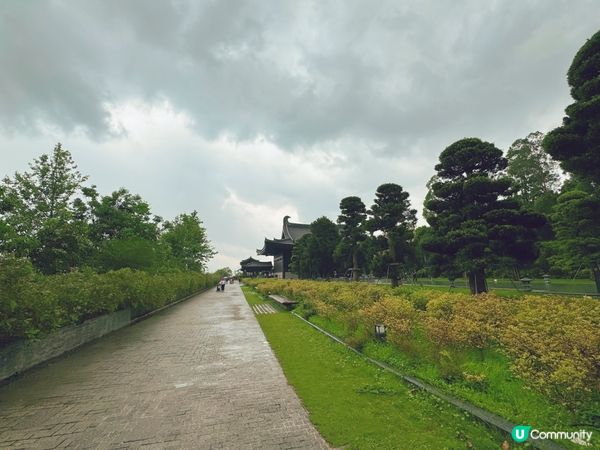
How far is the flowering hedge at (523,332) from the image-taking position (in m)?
3.47

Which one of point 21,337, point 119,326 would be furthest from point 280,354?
point 119,326

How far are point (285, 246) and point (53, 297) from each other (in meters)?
46.6

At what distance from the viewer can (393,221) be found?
71.6 ft

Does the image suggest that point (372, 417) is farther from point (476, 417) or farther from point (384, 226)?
point (384, 226)

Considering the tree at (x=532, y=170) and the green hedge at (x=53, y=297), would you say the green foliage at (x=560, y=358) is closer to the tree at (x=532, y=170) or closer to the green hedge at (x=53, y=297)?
the green hedge at (x=53, y=297)

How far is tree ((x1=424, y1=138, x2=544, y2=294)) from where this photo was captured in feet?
41.3

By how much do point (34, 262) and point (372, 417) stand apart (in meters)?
17.1

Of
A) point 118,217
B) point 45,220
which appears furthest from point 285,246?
point 45,220

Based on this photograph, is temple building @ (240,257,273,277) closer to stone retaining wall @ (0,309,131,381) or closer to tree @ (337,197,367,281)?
tree @ (337,197,367,281)

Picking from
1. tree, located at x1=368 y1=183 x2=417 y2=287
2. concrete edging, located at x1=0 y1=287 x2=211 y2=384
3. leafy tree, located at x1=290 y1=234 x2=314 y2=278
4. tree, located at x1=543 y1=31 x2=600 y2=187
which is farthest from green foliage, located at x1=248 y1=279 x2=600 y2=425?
leafy tree, located at x1=290 y1=234 x2=314 y2=278

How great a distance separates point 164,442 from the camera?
3344 millimetres

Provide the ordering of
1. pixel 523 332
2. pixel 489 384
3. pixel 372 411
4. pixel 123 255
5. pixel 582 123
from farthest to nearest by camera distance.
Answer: pixel 123 255 → pixel 582 123 → pixel 489 384 → pixel 523 332 → pixel 372 411

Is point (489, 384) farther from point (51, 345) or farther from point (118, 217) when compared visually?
point (118, 217)

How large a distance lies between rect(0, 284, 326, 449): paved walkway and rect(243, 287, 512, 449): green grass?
27 cm
